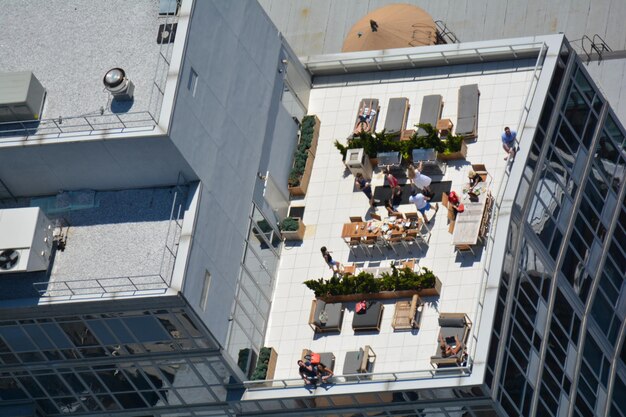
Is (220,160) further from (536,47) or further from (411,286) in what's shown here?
(536,47)

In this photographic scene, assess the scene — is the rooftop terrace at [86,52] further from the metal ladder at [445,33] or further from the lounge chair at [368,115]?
the metal ladder at [445,33]

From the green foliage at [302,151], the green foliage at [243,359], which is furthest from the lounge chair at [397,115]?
the green foliage at [243,359]

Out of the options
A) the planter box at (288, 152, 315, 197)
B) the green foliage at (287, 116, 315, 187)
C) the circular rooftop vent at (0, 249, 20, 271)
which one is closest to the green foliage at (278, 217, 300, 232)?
the planter box at (288, 152, 315, 197)

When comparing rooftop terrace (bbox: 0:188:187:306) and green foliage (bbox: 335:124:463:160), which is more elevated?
green foliage (bbox: 335:124:463:160)

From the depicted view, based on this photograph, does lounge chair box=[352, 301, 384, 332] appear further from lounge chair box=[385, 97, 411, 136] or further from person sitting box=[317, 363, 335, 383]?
lounge chair box=[385, 97, 411, 136]

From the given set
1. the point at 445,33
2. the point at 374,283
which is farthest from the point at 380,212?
the point at 445,33

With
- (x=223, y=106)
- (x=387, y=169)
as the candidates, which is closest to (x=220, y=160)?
(x=223, y=106)
